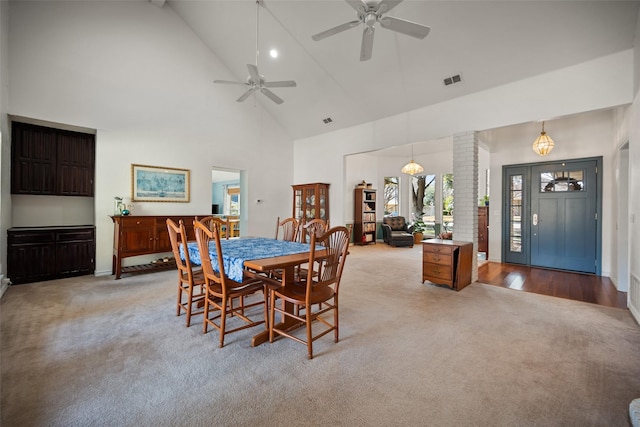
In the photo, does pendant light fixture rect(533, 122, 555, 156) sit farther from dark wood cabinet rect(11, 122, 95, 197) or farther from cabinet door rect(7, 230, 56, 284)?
cabinet door rect(7, 230, 56, 284)

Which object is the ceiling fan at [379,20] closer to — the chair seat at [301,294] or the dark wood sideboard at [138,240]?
the chair seat at [301,294]

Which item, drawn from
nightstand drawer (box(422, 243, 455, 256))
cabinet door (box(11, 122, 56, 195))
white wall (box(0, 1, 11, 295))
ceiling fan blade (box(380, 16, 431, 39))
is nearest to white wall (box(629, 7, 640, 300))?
nightstand drawer (box(422, 243, 455, 256))

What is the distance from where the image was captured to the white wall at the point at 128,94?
415 cm

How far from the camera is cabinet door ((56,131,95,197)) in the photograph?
15.2 ft

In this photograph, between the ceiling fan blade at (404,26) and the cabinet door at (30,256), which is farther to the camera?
the cabinet door at (30,256)

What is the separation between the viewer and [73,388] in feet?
5.85

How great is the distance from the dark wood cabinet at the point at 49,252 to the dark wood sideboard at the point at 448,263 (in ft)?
18.2

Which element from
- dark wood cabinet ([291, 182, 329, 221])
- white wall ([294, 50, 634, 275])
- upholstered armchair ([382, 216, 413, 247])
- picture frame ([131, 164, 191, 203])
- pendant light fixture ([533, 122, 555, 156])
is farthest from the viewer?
upholstered armchair ([382, 216, 413, 247])

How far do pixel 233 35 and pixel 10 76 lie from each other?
11.3 ft

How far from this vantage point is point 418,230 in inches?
376

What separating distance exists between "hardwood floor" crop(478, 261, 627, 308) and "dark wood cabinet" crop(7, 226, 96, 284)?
6.58m

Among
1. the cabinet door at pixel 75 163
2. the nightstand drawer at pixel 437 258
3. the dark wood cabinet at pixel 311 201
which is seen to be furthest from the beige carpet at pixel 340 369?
the dark wood cabinet at pixel 311 201

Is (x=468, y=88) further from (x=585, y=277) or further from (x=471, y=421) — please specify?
(x=471, y=421)

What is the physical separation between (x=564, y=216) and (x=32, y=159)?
921cm
